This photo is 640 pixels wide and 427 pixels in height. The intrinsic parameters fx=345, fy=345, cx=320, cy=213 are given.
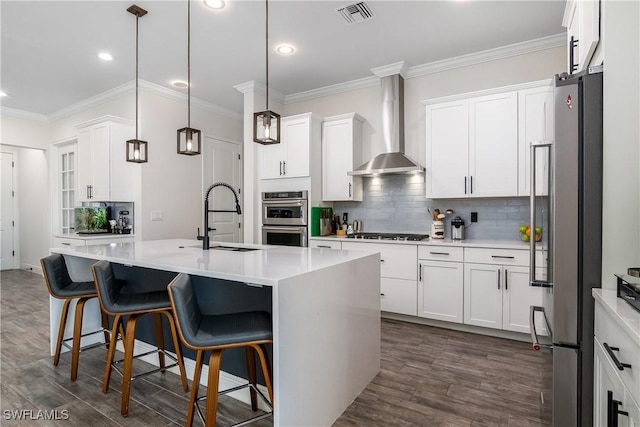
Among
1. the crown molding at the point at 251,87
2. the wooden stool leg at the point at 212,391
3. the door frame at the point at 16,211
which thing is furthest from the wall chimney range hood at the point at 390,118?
the door frame at the point at 16,211

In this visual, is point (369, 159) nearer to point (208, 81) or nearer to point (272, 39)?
point (272, 39)

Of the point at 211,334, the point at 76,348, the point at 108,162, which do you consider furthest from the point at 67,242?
the point at 211,334

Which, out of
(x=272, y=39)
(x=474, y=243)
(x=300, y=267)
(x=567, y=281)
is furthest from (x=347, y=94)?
(x=567, y=281)

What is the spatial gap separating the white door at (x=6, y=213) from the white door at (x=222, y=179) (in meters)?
4.63

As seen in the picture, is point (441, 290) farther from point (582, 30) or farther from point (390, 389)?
point (582, 30)

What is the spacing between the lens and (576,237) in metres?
1.50

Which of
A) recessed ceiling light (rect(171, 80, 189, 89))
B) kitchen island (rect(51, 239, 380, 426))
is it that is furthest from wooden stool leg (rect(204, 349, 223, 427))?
recessed ceiling light (rect(171, 80, 189, 89))

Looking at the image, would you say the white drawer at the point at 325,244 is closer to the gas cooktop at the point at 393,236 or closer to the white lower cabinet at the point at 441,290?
the gas cooktop at the point at 393,236

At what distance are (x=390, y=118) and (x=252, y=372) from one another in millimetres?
3172

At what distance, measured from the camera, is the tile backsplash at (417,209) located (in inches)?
144

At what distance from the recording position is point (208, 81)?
14.9ft

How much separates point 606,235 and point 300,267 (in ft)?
4.50

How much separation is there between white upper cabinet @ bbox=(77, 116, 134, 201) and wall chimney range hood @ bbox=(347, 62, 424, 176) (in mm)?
2998

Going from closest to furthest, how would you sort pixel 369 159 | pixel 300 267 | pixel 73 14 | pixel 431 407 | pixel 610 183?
pixel 610 183 → pixel 300 267 → pixel 431 407 → pixel 73 14 → pixel 369 159
